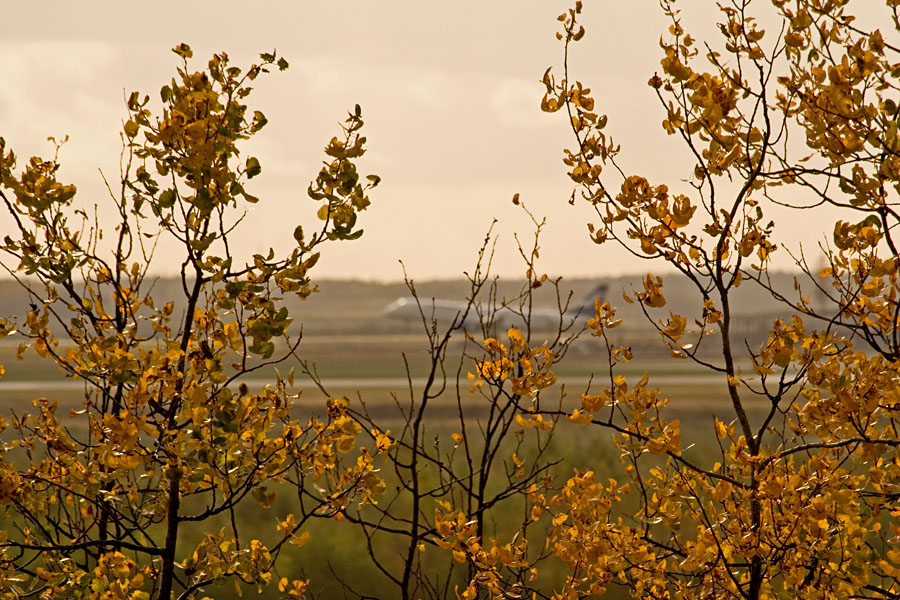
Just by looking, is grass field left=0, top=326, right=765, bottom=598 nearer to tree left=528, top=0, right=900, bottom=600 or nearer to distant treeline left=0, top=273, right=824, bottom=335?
tree left=528, top=0, right=900, bottom=600

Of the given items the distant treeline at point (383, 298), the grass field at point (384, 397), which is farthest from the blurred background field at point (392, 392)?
the distant treeline at point (383, 298)

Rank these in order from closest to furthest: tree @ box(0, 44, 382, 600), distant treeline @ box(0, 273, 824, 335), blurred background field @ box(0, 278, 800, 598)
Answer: tree @ box(0, 44, 382, 600) < blurred background field @ box(0, 278, 800, 598) < distant treeline @ box(0, 273, 824, 335)

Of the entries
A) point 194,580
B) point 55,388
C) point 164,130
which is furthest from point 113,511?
point 55,388

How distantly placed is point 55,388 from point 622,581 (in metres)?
44.9

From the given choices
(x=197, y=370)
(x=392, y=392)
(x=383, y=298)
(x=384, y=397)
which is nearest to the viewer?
(x=197, y=370)

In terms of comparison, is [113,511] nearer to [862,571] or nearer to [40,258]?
[40,258]

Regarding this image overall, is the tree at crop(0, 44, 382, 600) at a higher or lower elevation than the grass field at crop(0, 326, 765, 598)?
higher

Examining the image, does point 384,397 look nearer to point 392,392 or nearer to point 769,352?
point 392,392

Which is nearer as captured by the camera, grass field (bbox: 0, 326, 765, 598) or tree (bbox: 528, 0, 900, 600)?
tree (bbox: 528, 0, 900, 600)

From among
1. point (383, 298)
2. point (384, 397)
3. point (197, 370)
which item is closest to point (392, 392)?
point (197, 370)

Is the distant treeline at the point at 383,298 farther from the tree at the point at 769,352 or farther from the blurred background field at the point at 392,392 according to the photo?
the tree at the point at 769,352

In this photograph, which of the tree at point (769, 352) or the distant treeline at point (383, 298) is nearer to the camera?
the tree at point (769, 352)

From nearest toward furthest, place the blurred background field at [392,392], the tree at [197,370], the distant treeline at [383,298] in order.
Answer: the tree at [197,370], the blurred background field at [392,392], the distant treeline at [383,298]

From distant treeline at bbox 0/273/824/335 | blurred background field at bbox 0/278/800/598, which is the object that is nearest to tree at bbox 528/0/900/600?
blurred background field at bbox 0/278/800/598
